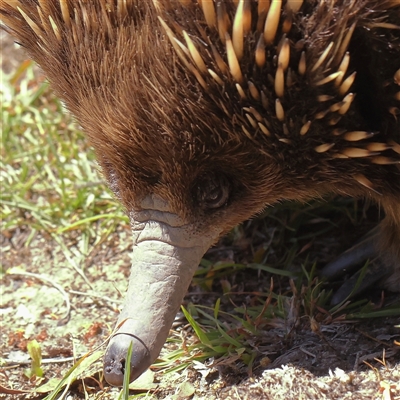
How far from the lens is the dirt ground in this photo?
5.62ft

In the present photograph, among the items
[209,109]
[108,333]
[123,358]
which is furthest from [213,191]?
[108,333]

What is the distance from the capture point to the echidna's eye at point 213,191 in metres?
1.68

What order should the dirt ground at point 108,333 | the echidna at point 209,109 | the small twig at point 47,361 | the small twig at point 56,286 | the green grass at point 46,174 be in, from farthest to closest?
the green grass at point 46,174
the small twig at point 56,286
the small twig at point 47,361
the dirt ground at point 108,333
the echidna at point 209,109

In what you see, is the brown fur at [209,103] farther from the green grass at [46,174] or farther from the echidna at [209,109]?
the green grass at [46,174]

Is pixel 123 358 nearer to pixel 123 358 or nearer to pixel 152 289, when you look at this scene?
pixel 123 358

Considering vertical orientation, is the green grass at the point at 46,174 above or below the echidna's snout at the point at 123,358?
above

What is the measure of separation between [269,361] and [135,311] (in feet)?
1.32

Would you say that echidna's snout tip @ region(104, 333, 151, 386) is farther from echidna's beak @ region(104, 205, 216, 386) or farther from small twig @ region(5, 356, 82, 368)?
small twig @ region(5, 356, 82, 368)

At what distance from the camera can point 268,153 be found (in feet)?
5.31

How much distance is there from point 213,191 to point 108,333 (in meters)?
0.69

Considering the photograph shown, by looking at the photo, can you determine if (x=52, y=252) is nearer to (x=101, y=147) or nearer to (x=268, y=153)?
(x=101, y=147)

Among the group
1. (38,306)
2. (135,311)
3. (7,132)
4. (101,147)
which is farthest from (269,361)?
(7,132)

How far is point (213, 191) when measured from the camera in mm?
1696

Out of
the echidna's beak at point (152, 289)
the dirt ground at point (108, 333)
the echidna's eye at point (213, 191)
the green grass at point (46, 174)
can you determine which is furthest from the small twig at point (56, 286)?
the echidna's eye at point (213, 191)
